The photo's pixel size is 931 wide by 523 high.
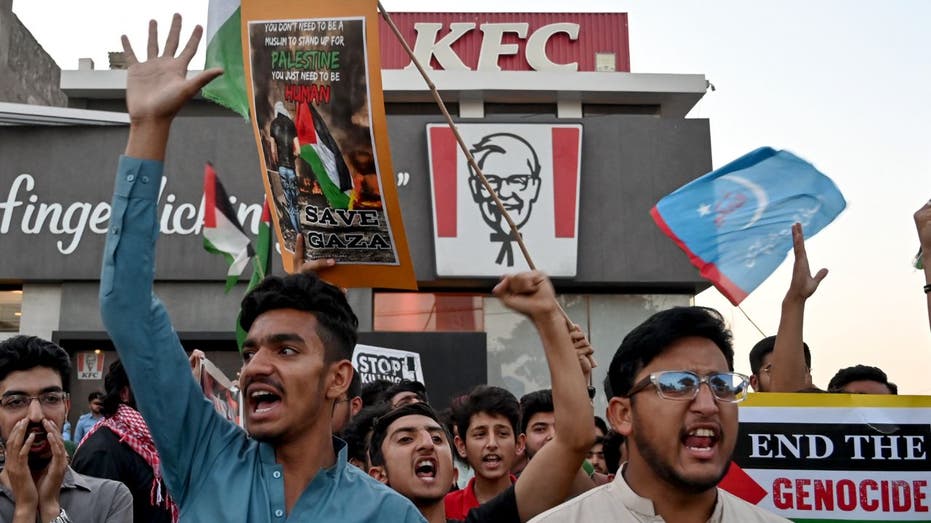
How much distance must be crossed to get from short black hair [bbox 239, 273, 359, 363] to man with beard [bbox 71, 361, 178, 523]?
1.94 meters

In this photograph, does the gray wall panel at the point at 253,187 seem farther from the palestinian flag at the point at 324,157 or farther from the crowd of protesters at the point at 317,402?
the crowd of protesters at the point at 317,402

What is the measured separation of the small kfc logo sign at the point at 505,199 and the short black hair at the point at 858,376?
1192 cm

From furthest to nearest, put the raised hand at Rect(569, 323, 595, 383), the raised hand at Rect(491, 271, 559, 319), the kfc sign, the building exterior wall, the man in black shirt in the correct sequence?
the kfc sign, the building exterior wall, the man in black shirt, the raised hand at Rect(569, 323, 595, 383), the raised hand at Rect(491, 271, 559, 319)

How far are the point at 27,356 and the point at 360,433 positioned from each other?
182 centimetres

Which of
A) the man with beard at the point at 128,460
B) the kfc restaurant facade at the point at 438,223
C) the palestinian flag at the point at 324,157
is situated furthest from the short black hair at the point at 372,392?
the kfc restaurant facade at the point at 438,223

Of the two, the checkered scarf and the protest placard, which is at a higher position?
the protest placard

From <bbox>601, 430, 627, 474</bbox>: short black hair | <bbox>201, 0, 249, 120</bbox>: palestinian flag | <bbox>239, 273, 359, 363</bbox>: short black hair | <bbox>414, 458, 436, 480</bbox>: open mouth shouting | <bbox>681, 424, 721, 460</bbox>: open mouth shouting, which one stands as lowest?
<bbox>601, 430, 627, 474</bbox>: short black hair

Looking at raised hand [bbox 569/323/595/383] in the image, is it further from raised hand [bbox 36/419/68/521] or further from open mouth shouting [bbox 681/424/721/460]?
raised hand [bbox 36/419/68/521]

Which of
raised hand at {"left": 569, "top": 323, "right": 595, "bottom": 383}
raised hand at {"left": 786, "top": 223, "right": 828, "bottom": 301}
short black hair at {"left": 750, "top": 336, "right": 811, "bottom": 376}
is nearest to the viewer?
raised hand at {"left": 569, "top": 323, "right": 595, "bottom": 383}

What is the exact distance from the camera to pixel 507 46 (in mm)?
21047

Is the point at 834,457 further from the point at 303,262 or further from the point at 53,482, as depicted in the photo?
the point at 53,482


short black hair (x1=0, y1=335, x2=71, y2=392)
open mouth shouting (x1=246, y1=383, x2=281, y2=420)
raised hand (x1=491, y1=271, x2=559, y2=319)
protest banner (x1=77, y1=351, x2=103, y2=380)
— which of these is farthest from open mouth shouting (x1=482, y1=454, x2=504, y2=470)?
protest banner (x1=77, y1=351, x2=103, y2=380)

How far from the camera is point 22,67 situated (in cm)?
2120

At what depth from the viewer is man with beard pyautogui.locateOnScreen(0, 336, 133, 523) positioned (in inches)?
141
